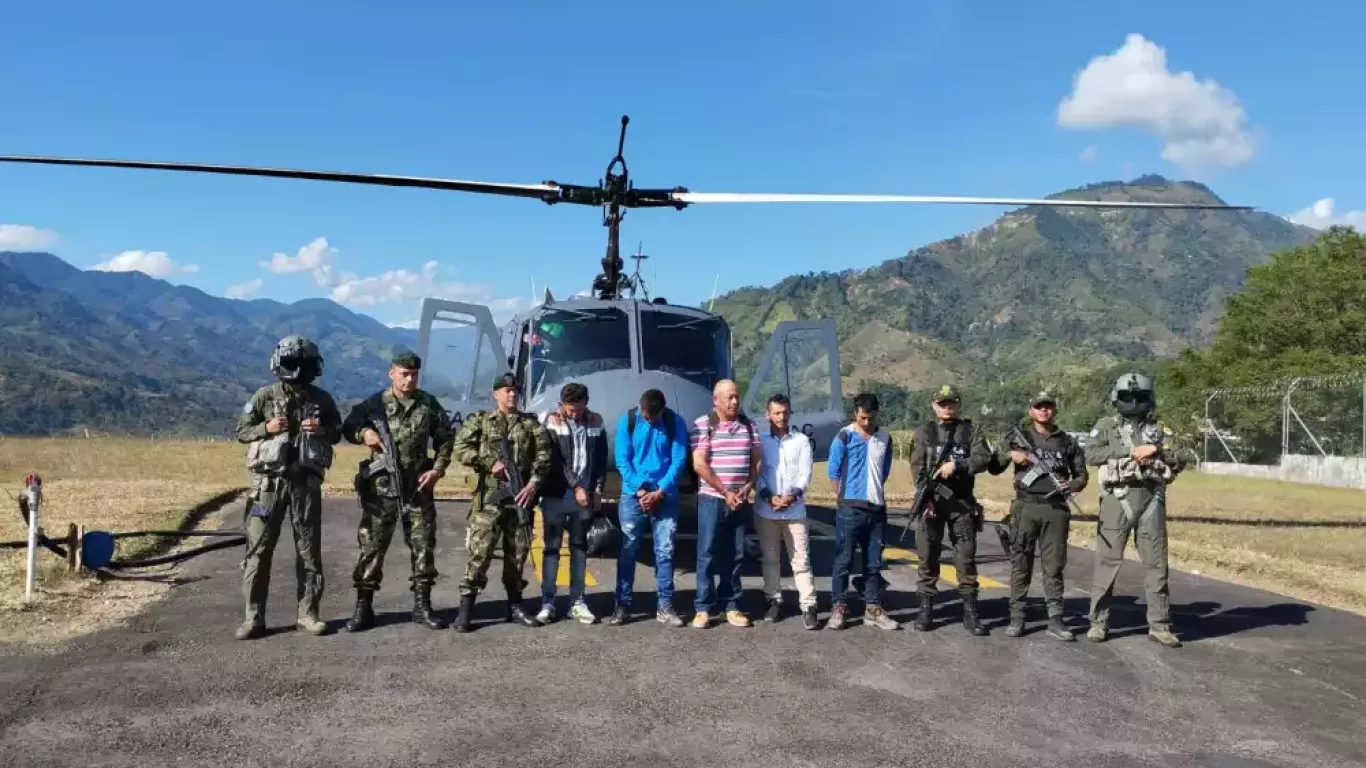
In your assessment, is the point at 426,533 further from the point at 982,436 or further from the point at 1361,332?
the point at 1361,332

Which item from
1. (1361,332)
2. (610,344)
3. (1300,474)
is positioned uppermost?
(1361,332)

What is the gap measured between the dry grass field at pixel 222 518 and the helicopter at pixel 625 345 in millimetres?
1597

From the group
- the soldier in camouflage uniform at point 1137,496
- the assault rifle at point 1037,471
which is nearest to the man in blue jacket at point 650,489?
the assault rifle at point 1037,471

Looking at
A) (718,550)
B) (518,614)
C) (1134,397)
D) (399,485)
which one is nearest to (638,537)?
(718,550)

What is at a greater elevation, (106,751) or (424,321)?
(424,321)

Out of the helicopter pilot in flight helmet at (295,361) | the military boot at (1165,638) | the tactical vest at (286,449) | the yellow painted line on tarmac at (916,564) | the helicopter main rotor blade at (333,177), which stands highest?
the helicopter main rotor blade at (333,177)

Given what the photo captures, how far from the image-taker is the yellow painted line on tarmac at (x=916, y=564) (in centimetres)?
986

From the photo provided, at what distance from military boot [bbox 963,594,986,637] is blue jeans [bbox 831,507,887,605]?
67 cm

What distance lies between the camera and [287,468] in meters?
6.95

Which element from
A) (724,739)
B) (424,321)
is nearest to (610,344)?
(424,321)

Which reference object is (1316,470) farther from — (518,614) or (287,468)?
(287,468)

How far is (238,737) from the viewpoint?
4.86 meters

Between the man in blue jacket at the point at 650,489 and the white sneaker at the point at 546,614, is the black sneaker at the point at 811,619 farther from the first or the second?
the white sneaker at the point at 546,614

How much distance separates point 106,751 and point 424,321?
23.8 ft
